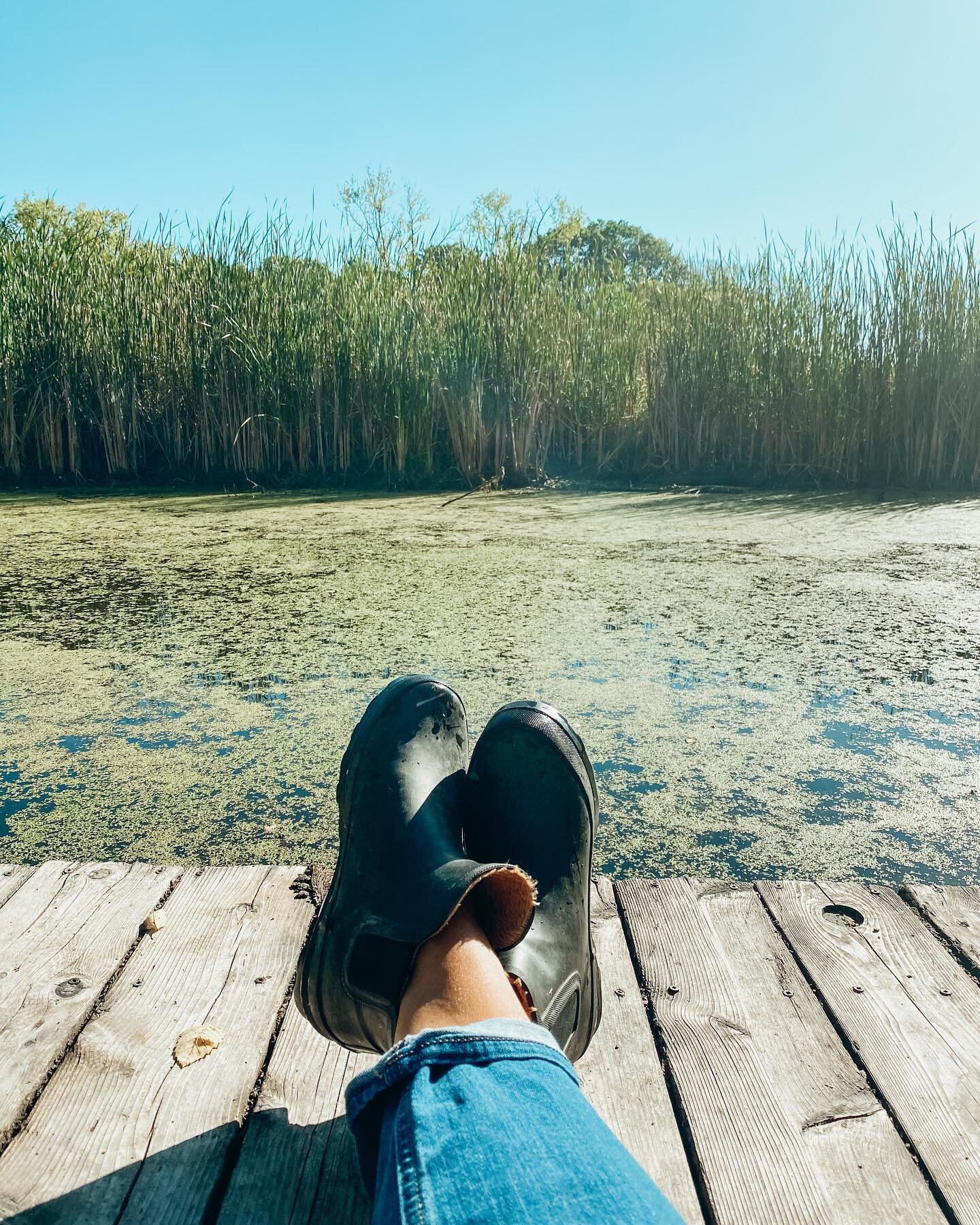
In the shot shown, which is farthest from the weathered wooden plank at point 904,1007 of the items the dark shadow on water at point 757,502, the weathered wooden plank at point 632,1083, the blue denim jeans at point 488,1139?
the dark shadow on water at point 757,502

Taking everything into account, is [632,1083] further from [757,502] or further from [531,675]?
[757,502]

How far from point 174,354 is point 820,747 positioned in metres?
3.55

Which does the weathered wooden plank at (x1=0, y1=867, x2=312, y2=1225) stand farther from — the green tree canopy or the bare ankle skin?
the green tree canopy

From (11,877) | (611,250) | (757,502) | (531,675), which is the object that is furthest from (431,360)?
(611,250)

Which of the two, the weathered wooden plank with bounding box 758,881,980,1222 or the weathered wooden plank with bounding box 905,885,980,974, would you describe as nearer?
the weathered wooden plank with bounding box 758,881,980,1222

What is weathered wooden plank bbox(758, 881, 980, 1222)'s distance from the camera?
1.92 feet

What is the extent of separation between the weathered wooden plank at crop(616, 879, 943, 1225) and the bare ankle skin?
15 cm

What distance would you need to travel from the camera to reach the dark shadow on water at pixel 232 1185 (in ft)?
1.71

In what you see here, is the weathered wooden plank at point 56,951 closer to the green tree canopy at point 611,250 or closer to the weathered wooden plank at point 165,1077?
the weathered wooden plank at point 165,1077

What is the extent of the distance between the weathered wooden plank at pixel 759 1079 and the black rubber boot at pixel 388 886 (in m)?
0.16

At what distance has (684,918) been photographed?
32.7 inches

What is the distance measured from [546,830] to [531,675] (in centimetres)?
82

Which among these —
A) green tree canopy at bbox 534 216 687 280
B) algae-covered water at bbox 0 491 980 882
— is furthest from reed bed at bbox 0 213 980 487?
algae-covered water at bbox 0 491 980 882

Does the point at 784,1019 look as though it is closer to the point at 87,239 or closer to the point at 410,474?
the point at 410,474
